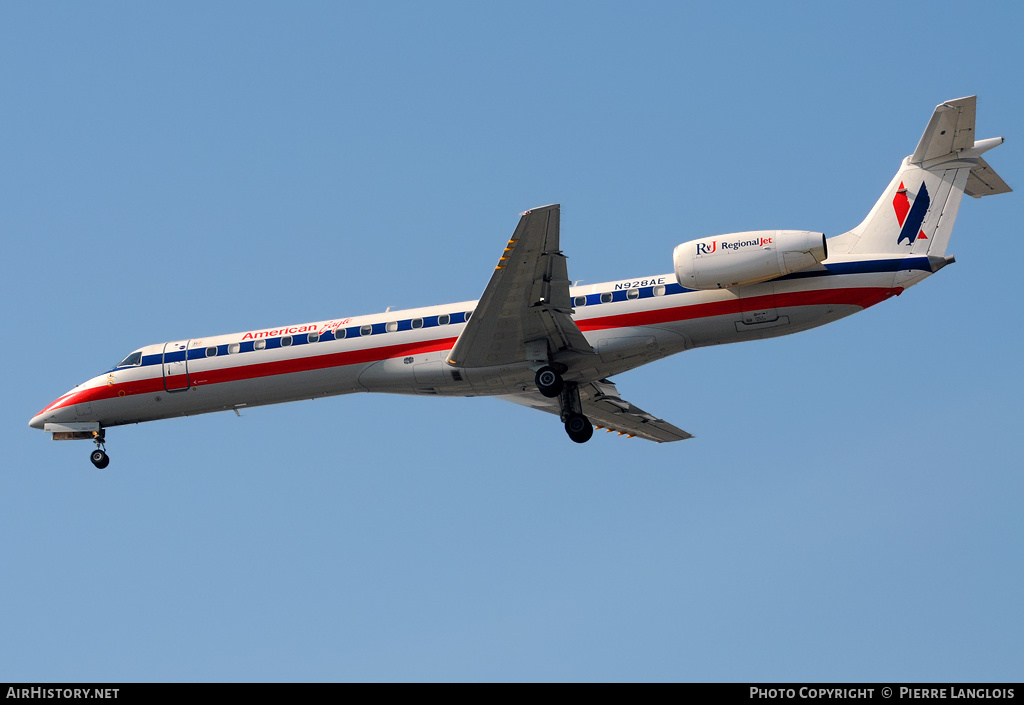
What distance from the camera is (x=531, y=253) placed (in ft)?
78.2

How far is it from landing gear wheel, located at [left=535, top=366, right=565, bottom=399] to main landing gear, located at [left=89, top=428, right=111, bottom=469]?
38.7ft

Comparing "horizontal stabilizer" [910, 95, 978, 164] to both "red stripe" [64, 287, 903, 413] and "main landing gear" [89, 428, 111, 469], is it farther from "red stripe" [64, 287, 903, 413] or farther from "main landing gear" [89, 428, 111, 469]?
"main landing gear" [89, 428, 111, 469]

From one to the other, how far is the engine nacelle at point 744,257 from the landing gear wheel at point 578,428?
4.30 meters

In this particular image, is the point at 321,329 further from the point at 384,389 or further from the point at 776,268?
the point at 776,268

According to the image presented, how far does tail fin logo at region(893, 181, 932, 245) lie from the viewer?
25.2 meters

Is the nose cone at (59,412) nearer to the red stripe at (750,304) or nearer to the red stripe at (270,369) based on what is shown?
the red stripe at (270,369)

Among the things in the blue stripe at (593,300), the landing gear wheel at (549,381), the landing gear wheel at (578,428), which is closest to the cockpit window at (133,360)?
the blue stripe at (593,300)

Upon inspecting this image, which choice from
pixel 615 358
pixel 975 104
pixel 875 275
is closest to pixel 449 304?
pixel 615 358

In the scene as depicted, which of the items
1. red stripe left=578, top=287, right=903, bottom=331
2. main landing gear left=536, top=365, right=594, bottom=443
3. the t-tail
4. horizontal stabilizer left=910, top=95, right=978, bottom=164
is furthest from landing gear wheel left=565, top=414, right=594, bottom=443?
horizontal stabilizer left=910, top=95, right=978, bottom=164
